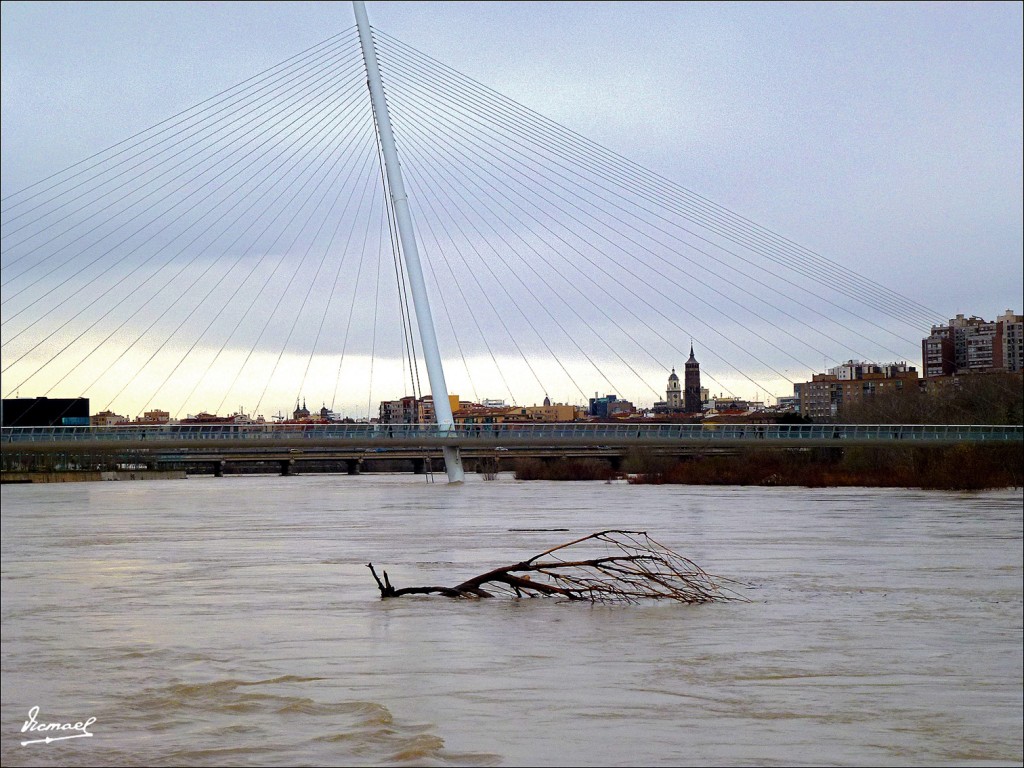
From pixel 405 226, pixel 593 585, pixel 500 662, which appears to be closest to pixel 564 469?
pixel 405 226

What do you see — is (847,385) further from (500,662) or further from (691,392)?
(500,662)

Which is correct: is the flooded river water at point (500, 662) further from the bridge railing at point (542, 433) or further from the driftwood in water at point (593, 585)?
the bridge railing at point (542, 433)

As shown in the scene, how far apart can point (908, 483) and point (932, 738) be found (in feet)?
140

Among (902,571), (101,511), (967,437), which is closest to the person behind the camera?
(902,571)

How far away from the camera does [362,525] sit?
26719 mm

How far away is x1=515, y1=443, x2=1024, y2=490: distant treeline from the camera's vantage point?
42.1 meters

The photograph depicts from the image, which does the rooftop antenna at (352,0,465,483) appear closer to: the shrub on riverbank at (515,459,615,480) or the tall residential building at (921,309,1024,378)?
the shrub on riverbank at (515,459,615,480)

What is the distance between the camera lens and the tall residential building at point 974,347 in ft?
225

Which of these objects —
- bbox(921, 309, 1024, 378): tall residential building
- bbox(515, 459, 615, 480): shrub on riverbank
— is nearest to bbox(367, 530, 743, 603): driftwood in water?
bbox(515, 459, 615, 480): shrub on riverbank

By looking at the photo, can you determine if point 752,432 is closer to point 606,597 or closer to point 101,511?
point 101,511

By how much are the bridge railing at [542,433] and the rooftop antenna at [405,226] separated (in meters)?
2.74

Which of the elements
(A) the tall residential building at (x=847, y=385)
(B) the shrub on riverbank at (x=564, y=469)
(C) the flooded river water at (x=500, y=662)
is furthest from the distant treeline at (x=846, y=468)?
(C) the flooded river water at (x=500, y=662)

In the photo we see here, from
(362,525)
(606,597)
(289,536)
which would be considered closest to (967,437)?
(362,525)

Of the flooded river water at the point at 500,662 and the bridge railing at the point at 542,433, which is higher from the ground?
the bridge railing at the point at 542,433
